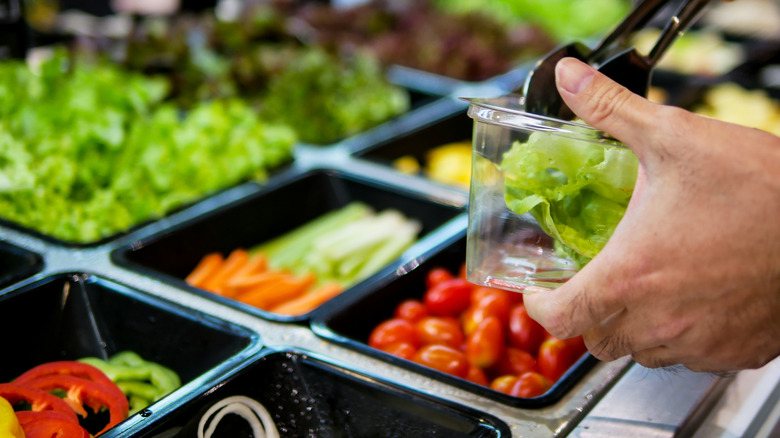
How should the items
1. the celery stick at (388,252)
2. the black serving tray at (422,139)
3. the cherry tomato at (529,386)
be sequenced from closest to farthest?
the cherry tomato at (529,386)
the celery stick at (388,252)
the black serving tray at (422,139)

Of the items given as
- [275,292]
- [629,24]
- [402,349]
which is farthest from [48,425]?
[629,24]

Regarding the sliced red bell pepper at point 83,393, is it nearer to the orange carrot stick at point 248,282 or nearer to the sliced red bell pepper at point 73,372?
the sliced red bell pepper at point 73,372

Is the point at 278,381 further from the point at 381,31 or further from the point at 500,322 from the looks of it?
the point at 381,31

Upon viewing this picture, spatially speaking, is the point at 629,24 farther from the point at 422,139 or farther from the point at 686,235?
the point at 422,139

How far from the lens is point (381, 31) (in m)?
4.68

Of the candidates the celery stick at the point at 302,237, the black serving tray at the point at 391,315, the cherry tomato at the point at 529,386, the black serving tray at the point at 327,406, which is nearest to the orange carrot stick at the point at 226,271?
the celery stick at the point at 302,237

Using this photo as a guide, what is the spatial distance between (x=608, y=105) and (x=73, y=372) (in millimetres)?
1287

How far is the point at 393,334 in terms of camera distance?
1.84 meters

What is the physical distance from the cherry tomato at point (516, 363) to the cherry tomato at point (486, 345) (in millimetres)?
33

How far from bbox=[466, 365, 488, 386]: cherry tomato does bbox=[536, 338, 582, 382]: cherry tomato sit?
0.50 feet

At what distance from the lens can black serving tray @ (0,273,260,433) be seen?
1.78m

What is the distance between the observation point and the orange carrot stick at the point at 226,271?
222 centimetres

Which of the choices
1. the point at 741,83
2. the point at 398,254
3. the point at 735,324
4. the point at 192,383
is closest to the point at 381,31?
the point at 741,83

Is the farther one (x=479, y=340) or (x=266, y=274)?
(x=266, y=274)
